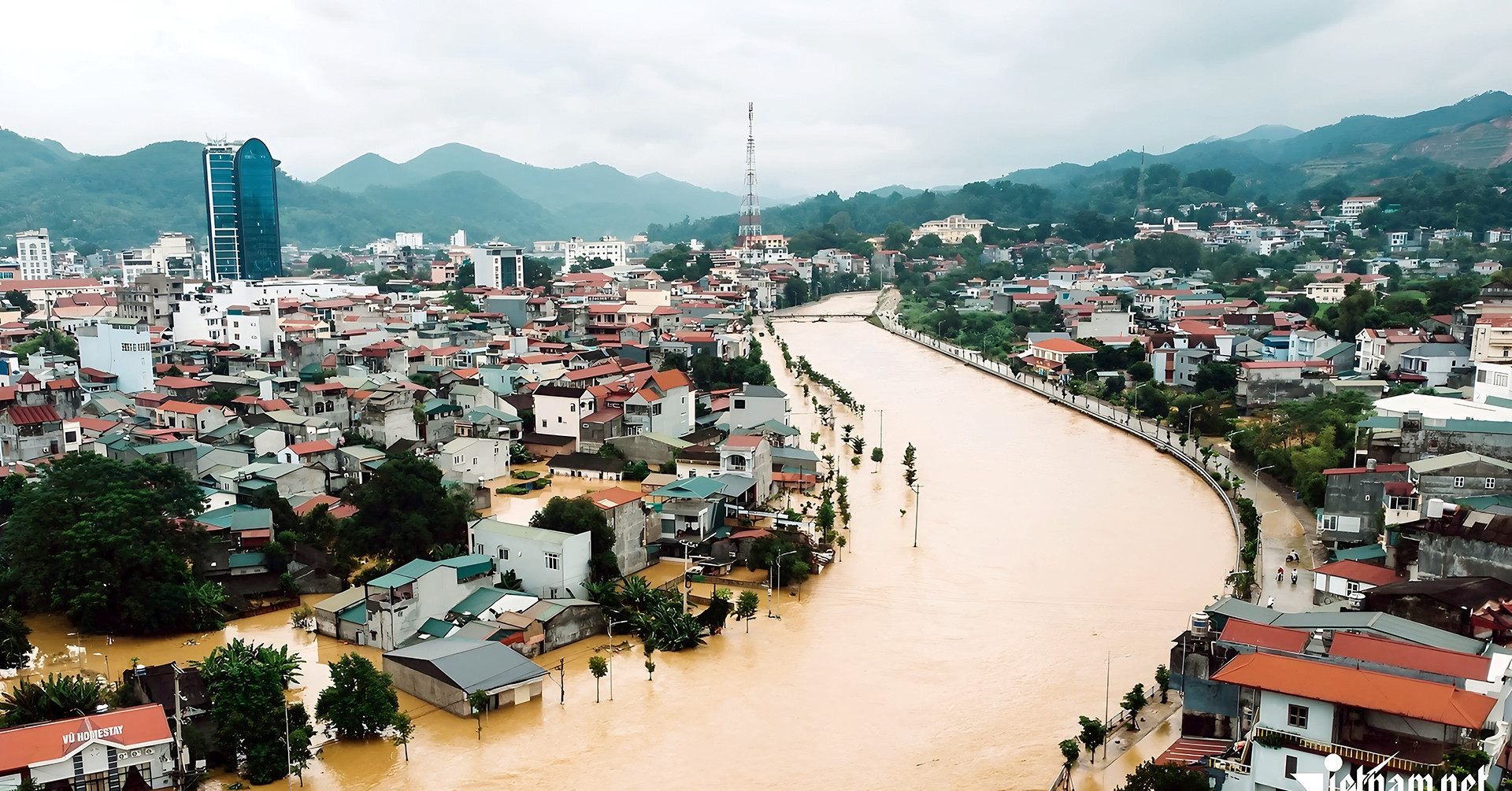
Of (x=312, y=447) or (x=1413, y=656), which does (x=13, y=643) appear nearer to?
(x=312, y=447)

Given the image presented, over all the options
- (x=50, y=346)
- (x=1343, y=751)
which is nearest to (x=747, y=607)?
(x=1343, y=751)

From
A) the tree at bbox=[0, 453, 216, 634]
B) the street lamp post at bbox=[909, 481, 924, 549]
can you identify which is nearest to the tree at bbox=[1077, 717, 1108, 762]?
the street lamp post at bbox=[909, 481, 924, 549]

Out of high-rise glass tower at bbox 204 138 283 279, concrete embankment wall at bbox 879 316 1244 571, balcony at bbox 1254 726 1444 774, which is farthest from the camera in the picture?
high-rise glass tower at bbox 204 138 283 279

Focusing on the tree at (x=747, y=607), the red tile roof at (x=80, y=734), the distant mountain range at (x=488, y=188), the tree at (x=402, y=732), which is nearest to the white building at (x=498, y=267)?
the tree at (x=747, y=607)

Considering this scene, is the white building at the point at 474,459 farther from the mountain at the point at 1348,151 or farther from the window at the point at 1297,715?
the mountain at the point at 1348,151

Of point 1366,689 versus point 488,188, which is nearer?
point 1366,689

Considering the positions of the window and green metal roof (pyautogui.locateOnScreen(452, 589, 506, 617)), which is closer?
the window

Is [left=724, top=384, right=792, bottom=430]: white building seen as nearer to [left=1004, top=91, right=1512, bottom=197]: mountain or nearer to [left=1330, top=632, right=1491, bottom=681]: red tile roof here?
[left=1330, top=632, right=1491, bottom=681]: red tile roof
